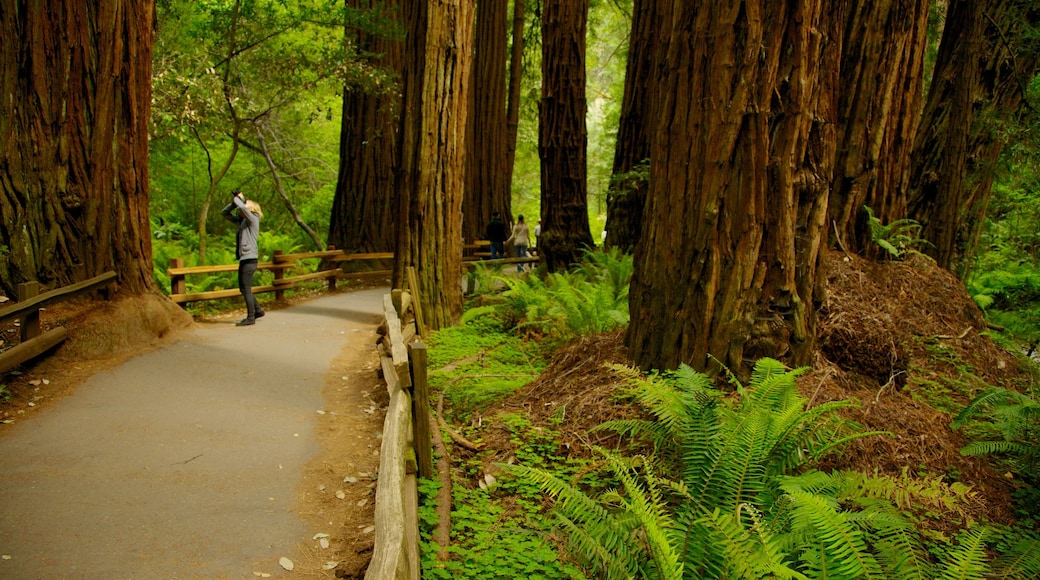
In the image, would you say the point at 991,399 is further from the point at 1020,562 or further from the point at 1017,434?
the point at 1020,562

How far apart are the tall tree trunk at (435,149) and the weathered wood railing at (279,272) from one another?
144 inches

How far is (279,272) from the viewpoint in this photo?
12.4 meters

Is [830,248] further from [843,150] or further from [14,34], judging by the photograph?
[14,34]

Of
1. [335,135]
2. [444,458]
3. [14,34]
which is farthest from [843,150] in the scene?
[335,135]

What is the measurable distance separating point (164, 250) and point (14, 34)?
26.5 ft

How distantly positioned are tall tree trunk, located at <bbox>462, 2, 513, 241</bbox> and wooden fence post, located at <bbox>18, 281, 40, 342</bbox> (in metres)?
11.1

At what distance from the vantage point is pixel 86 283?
280 inches

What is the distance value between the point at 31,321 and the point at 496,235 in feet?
38.1

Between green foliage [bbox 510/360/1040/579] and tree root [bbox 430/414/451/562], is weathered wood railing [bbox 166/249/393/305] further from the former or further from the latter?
green foliage [bbox 510/360/1040/579]

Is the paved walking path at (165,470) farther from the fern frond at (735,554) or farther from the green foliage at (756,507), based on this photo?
the fern frond at (735,554)

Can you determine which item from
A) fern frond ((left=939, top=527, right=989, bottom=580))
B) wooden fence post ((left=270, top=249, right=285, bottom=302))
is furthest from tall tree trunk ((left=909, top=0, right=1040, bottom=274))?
wooden fence post ((left=270, top=249, right=285, bottom=302))

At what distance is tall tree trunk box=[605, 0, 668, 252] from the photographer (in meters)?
10.4

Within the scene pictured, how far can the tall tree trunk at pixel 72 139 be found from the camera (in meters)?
6.89

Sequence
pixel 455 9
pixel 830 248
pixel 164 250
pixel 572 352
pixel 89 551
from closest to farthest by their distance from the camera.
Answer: pixel 89 551, pixel 572 352, pixel 830 248, pixel 455 9, pixel 164 250
